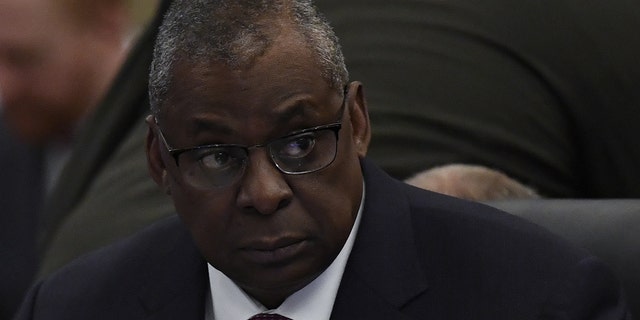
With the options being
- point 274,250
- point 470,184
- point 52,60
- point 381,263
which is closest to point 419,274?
point 381,263

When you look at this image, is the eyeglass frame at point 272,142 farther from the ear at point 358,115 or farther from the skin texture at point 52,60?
the skin texture at point 52,60

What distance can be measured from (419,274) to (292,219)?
0.86ft

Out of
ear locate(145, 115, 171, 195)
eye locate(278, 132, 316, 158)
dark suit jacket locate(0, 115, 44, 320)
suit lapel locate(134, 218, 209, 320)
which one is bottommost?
dark suit jacket locate(0, 115, 44, 320)

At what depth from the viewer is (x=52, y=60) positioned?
4.27 metres

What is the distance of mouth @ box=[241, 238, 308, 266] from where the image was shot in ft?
6.69

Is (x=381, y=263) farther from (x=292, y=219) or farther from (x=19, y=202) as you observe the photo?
(x=19, y=202)

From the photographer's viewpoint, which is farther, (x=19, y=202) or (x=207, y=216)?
(x=19, y=202)

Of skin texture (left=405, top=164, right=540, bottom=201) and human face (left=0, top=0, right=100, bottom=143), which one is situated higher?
skin texture (left=405, top=164, right=540, bottom=201)

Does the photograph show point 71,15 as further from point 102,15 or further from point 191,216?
point 191,216

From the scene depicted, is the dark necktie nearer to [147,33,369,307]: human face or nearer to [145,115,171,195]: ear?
[147,33,369,307]: human face

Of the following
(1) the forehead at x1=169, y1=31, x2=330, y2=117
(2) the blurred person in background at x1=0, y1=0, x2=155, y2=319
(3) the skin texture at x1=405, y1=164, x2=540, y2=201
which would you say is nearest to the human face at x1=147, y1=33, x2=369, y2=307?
(1) the forehead at x1=169, y1=31, x2=330, y2=117

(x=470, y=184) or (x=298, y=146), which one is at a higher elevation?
(x=298, y=146)

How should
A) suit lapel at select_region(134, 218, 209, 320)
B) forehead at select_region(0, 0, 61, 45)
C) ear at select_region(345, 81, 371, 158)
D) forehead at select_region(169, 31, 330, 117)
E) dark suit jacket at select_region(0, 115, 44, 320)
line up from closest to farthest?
forehead at select_region(169, 31, 330, 117)
ear at select_region(345, 81, 371, 158)
suit lapel at select_region(134, 218, 209, 320)
forehead at select_region(0, 0, 61, 45)
dark suit jacket at select_region(0, 115, 44, 320)

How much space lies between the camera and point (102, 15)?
4273mm
